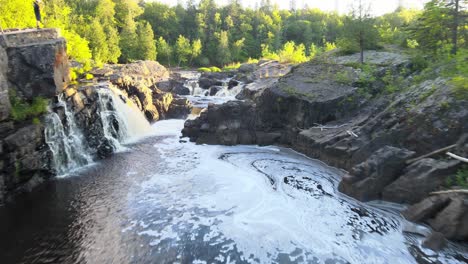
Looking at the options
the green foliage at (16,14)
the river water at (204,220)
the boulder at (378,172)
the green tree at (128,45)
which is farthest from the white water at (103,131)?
the green tree at (128,45)

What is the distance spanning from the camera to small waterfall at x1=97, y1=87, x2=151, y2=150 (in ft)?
84.8

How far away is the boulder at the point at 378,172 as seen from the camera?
1598 cm

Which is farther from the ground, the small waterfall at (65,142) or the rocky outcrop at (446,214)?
the small waterfall at (65,142)

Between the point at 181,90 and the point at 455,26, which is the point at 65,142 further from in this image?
the point at 181,90

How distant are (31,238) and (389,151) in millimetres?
16482

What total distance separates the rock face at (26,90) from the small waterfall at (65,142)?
0.61 m

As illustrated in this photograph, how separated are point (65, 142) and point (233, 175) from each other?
1097 cm

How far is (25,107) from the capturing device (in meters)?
19.5

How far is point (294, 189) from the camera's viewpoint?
17844mm

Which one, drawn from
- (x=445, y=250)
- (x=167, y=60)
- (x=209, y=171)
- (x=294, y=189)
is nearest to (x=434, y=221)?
(x=445, y=250)

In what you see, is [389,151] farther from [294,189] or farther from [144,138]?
[144,138]

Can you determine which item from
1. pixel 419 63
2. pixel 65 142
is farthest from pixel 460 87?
pixel 65 142

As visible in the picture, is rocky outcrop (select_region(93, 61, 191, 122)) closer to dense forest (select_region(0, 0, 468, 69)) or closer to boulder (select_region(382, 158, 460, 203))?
dense forest (select_region(0, 0, 468, 69))

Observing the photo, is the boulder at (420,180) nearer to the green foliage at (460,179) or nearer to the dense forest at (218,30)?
the green foliage at (460,179)
